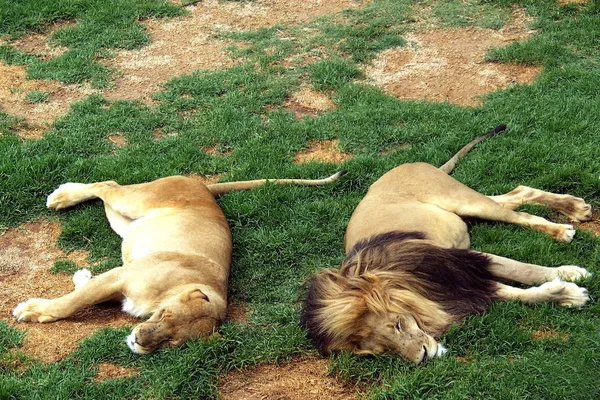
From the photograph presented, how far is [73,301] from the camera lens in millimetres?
4758

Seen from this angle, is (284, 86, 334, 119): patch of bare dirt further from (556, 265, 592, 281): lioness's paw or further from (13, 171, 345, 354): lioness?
(556, 265, 592, 281): lioness's paw

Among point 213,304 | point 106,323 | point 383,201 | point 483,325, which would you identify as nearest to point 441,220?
point 383,201

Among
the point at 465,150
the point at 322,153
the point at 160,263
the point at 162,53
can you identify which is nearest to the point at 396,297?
the point at 160,263

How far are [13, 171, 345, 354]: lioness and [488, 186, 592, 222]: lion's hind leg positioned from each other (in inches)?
53.9

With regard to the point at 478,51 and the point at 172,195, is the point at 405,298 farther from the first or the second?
the point at 478,51

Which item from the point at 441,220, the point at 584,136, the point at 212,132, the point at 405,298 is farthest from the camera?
the point at 212,132

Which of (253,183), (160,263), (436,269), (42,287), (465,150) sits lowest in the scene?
(42,287)

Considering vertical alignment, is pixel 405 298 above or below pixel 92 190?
above

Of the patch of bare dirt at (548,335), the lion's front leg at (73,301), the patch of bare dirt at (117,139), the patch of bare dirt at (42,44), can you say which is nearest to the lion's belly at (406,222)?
the patch of bare dirt at (548,335)

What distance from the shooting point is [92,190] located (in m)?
5.98

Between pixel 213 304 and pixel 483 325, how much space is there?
1.41 meters

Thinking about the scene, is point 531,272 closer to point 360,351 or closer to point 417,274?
point 417,274

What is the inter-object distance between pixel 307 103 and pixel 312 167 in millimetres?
1247

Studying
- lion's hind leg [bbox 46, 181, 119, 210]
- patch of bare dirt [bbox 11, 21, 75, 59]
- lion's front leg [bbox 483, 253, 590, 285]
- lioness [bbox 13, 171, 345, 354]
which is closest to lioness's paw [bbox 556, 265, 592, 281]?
lion's front leg [bbox 483, 253, 590, 285]
